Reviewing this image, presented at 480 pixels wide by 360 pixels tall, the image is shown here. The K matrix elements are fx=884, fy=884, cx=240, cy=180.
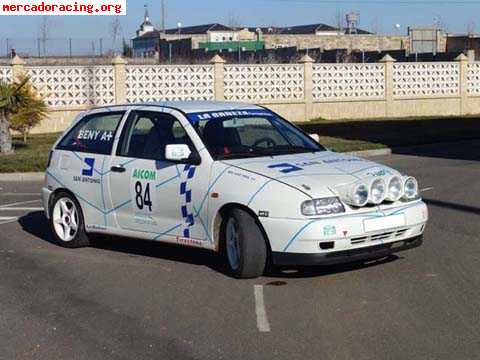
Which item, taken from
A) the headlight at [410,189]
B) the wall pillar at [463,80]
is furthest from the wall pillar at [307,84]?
the headlight at [410,189]

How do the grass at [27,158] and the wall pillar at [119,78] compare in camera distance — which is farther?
the wall pillar at [119,78]

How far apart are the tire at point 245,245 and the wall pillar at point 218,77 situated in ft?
79.8

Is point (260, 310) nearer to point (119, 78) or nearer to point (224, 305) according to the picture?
point (224, 305)

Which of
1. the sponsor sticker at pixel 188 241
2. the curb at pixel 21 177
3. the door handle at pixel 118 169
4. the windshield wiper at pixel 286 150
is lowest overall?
the curb at pixel 21 177

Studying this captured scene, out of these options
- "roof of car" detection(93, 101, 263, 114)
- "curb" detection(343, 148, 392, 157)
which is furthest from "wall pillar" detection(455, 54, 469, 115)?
"roof of car" detection(93, 101, 263, 114)

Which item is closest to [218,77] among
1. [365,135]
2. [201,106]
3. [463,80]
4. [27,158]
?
[365,135]

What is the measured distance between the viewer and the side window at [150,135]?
8.63m

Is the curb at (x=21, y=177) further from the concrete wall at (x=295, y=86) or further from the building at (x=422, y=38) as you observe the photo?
the building at (x=422, y=38)

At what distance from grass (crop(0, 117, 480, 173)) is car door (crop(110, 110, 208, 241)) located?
9.21m

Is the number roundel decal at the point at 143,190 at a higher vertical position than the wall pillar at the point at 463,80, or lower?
lower

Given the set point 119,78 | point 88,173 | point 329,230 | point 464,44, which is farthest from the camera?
point 464,44

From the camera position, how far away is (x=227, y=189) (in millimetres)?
7773

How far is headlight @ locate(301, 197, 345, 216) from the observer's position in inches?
287

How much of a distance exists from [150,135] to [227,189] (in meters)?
1.47
